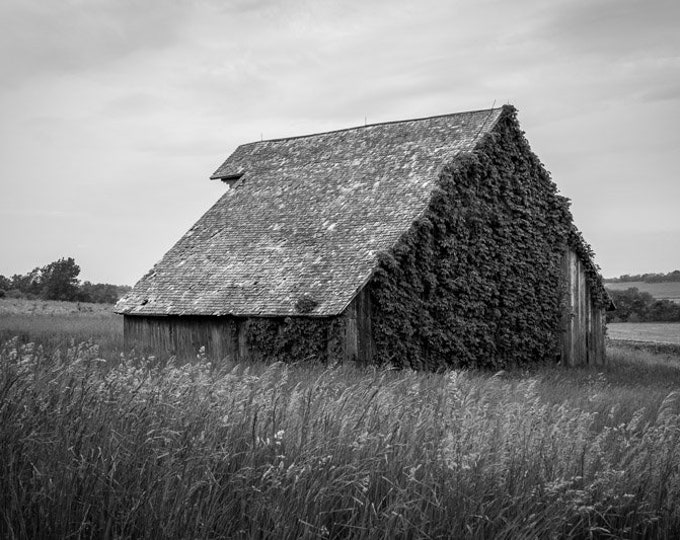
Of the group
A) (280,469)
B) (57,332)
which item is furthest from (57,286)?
(280,469)

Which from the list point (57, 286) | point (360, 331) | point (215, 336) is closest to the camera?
point (360, 331)

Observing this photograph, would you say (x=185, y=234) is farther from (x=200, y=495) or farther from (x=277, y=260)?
(x=200, y=495)

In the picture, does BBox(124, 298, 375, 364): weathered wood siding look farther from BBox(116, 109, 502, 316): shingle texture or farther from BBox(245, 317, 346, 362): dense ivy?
BBox(116, 109, 502, 316): shingle texture

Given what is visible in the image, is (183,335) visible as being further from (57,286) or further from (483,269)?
(57,286)

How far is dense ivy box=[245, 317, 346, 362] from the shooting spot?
63.8 ft

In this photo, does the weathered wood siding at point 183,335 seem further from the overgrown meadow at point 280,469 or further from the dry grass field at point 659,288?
→ the dry grass field at point 659,288

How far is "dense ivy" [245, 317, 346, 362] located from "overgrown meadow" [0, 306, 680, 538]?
451 inches

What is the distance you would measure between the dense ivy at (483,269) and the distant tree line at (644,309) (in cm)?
3933

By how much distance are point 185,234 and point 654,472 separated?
20.3 m

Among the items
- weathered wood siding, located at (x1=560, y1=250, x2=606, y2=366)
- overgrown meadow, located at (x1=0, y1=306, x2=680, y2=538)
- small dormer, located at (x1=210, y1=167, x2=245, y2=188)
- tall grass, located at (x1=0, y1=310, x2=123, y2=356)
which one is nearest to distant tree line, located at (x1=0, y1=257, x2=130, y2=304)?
tall grass, located at (x1=0, y1=310, x2=123, y2=356)

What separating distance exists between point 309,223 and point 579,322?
9811mm

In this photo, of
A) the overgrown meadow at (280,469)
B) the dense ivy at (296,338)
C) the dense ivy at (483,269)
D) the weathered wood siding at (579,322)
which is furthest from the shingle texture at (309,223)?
the overgrown meadow at (280,469)

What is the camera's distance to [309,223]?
76.3ft

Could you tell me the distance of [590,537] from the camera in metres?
6.38
